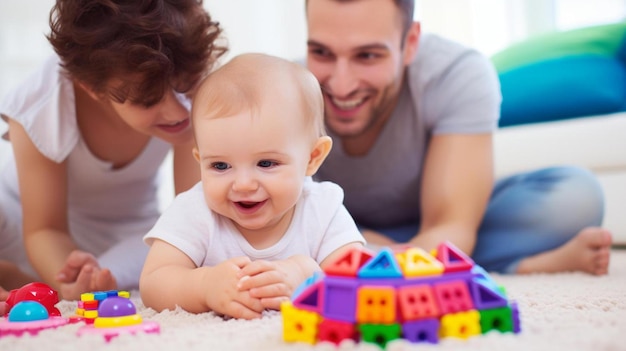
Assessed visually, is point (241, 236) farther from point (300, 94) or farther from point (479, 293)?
point (479, 293)

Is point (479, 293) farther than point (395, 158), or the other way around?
point (395, 158)

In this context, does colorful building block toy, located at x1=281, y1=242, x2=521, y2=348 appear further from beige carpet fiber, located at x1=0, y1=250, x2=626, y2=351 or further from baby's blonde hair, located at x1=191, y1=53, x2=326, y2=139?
baby's blonde hair, located at x1=191, y1=53, x2=326, y2=139

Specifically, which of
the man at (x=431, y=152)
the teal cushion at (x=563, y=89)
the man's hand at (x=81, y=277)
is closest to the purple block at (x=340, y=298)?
the man's hand at (x=81, y=277)

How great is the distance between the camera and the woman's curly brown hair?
1.10 meters

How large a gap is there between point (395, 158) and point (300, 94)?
641mm

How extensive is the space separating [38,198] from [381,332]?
2.82 ft

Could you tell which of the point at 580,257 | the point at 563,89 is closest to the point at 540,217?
the point at 580,257

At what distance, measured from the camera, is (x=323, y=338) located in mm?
653

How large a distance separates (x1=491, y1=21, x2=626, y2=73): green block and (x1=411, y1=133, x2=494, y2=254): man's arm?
1.02 m

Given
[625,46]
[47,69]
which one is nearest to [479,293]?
[47,69]

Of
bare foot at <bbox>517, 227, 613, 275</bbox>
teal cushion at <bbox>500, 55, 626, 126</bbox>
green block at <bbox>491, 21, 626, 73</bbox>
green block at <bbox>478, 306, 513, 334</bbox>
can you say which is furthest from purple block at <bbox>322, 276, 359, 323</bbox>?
green block at <bbox>491, 21, 626, 73</bbox>

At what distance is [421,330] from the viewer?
63 cm

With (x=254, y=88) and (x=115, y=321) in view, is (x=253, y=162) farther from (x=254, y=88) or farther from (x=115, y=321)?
(x=115, y=321)

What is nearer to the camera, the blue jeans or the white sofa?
the blue jeans
